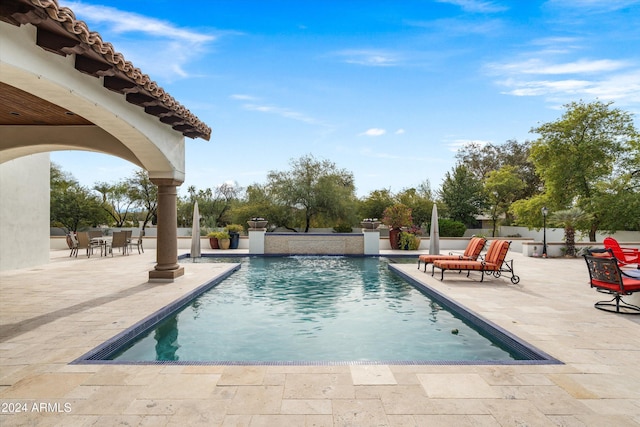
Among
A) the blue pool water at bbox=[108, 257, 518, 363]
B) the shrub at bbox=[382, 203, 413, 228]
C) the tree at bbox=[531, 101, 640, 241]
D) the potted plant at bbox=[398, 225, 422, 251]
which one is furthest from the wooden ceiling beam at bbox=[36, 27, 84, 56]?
the tree at bbox=[531, 101, 640, 241]

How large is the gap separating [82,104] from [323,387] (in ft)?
16.4

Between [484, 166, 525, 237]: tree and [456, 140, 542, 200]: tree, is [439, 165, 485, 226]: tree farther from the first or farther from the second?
[456, 140, 542, 200]: tree

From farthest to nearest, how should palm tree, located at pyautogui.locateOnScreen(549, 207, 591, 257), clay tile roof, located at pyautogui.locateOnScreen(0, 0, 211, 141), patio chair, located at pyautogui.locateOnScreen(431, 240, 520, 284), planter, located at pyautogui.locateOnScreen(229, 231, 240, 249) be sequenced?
planter, located at pyautogui.locateOnScreen(229, 231, 240, 249)
palm tree, located at pyautogui.locateOnScreen(549, 207, 591, 257)
patio chair, located at pyautogui.locateOnScreen(431, 240, 520, 284)
clay tile roof, located at pyautogui.locateOnScreen(0, 0, 211, 141)

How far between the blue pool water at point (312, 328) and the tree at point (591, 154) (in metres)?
17.4

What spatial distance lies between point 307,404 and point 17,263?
12.4 m

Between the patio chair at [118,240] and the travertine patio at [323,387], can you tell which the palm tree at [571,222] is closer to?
the travertine patio at [323,387]

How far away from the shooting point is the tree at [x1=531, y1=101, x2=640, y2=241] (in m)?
21.6

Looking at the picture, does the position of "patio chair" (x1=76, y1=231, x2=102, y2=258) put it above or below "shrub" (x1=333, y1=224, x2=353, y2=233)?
below

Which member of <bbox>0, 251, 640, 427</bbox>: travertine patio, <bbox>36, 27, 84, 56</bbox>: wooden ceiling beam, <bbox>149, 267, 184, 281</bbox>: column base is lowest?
<bbox>0, 251, 640, 427</bbox>: travertine patio

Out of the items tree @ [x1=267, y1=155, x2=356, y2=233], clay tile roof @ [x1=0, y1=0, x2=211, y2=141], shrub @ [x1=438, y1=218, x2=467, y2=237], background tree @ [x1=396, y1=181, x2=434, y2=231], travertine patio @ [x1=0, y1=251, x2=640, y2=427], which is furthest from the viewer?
background tree @ [x1=396, y1=181, x2=434, y2=231]

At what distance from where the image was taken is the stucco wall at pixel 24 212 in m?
11.3

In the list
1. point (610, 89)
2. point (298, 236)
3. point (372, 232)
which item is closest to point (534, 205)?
point (610, 89)

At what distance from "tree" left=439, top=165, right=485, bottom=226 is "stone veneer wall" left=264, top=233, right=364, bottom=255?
55.7 feet

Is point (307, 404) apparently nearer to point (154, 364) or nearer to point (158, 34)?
point (154, 364)
